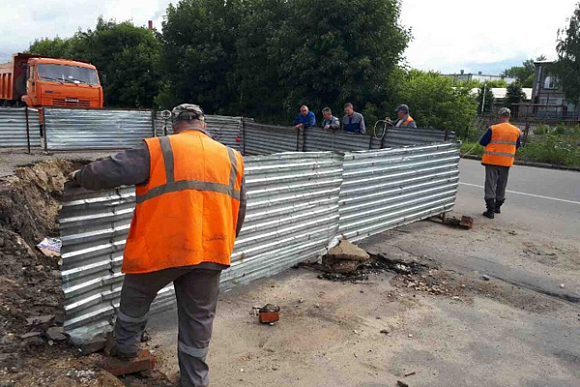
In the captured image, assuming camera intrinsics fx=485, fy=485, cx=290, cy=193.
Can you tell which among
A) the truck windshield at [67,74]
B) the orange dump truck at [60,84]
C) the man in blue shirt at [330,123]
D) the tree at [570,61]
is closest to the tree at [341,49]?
the man in blue shirt at [330,123]

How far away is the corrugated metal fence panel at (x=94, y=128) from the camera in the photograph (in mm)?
13180

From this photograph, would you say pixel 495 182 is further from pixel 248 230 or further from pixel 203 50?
pixel 203 50

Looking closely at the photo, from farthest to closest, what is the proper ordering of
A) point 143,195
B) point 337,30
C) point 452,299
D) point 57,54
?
point 57,54, point 337,30, point 452,299, point 143,195

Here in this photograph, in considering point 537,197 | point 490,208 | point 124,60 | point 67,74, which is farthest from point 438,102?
point 124,60

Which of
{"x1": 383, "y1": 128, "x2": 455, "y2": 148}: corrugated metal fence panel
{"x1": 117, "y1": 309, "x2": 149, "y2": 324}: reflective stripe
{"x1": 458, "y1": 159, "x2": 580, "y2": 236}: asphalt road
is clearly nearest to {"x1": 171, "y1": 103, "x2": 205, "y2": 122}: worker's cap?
{"x1": 117, "y1": 309, "x2": 149, "y2": 324}: reflective stripe

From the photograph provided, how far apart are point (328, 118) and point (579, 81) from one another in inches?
1520

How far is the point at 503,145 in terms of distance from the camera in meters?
7.76

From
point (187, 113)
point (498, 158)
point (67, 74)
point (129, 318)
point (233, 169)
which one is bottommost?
point (129, 318)

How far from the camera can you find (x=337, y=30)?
58.2ft

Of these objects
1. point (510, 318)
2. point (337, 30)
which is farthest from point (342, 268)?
point (337, 30)

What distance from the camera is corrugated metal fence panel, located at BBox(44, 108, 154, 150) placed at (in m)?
13.2

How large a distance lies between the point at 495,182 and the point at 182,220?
6463mm

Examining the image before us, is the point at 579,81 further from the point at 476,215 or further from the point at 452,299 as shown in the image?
the point at 452,299

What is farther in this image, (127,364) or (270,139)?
(270,139)
